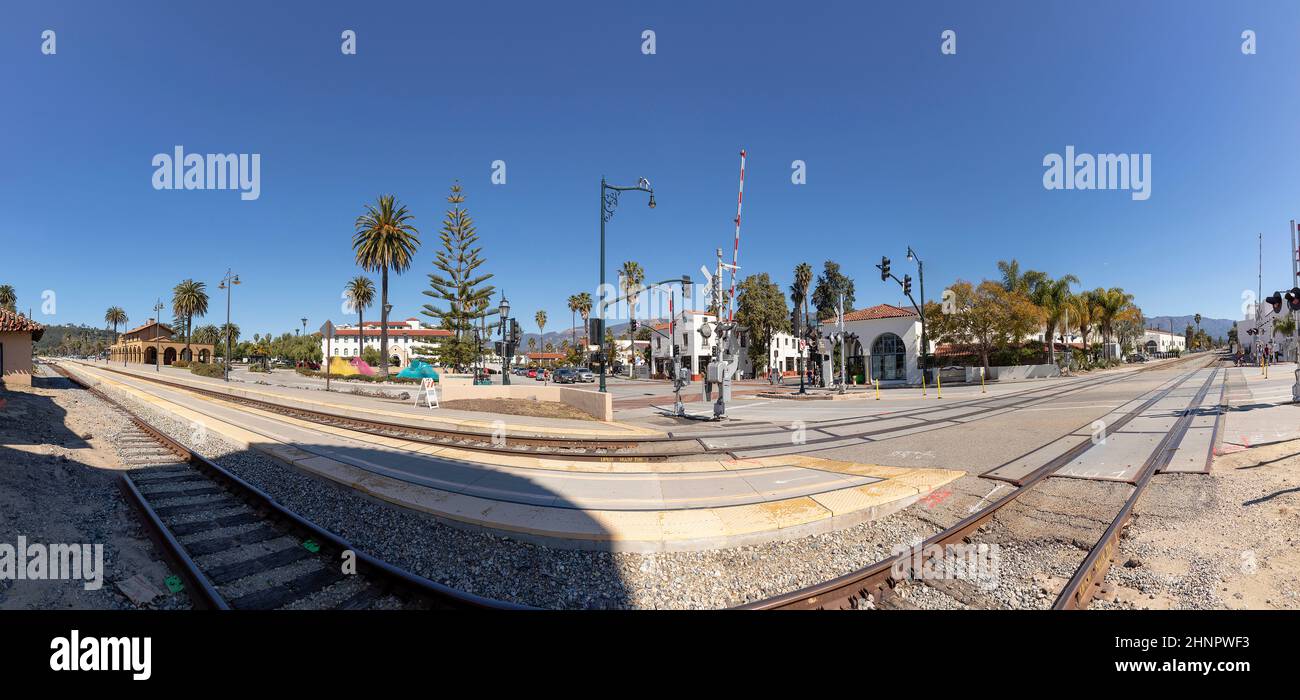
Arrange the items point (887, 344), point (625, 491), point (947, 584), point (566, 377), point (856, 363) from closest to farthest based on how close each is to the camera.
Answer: point (947, 584) → point (625, 491) → point (887, 344) → point (856, 363) → point (566, 377)

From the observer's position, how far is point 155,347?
238 ft

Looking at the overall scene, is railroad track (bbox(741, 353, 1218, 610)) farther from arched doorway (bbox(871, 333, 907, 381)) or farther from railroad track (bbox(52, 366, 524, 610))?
arched doorway (bbox(871, 333, 907, 381))

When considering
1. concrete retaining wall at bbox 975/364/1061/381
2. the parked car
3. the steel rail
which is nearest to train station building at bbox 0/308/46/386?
the parked car

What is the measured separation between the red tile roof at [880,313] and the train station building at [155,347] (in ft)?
318

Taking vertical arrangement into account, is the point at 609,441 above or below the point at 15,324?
below

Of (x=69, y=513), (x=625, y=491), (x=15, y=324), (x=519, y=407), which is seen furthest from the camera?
(x=15, y=324)

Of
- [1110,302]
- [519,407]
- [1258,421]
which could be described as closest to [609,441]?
[519,407]

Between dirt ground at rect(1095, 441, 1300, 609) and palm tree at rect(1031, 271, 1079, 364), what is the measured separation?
44116 millimetres

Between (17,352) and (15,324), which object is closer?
(15,324)

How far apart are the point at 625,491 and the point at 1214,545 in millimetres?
6557

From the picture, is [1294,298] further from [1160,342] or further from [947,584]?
[1160,342]

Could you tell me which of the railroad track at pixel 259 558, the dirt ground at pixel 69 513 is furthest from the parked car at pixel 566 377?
the railroad track at pixel 259 558
